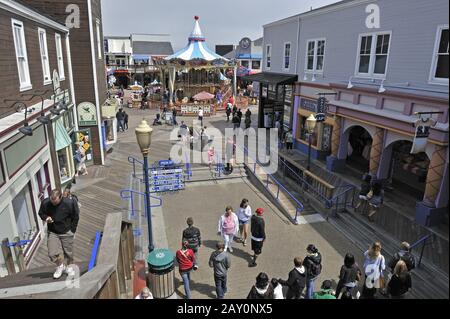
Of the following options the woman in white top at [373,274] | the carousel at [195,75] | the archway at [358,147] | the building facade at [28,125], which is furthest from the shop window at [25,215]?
the carousel at [195,75]

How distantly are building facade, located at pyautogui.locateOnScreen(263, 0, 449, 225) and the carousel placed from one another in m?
15.0

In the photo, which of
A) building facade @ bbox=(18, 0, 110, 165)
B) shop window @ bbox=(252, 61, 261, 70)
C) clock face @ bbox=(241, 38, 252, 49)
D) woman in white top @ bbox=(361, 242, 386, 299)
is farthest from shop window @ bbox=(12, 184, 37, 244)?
shop window @ bbox=(252, 61, 261, 70)

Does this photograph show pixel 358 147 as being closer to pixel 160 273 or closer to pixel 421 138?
pixel 421 138

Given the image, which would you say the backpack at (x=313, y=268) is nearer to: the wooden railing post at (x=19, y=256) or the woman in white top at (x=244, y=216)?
the woman in white top at (x=244, y=216)

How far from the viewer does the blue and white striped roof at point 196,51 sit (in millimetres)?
32812

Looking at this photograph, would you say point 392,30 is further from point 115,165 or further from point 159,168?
point 115,165

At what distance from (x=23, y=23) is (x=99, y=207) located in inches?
246

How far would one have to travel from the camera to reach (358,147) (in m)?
15.9

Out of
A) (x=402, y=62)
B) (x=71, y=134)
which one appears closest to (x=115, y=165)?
(x=71, y=134)

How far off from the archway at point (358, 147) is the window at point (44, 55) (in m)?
12.7

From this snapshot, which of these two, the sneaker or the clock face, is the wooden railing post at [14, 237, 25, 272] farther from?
the clock face

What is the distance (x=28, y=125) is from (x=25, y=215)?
241cm

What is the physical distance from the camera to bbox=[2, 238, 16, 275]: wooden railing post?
6.90m

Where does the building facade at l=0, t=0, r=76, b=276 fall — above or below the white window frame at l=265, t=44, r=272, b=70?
below
